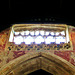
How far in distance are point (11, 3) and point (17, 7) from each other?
0.27 metres

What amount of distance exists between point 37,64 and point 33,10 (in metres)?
2.11

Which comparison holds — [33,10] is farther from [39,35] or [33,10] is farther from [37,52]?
[39,35]

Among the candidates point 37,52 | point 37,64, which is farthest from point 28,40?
point 37,64

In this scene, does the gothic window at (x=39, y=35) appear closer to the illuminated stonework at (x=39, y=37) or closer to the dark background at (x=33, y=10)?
the illuminated stonework at (x=39, y=37)

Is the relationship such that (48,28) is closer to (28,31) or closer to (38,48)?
(28,31)

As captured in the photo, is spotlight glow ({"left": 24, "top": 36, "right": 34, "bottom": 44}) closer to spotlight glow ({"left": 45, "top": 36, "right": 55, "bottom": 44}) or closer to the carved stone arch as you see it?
spotlight glow ({"left": 45, "top": 36, "right": 55, "bottom": 44})

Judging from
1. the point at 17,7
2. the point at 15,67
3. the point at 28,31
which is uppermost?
the point at 17,7

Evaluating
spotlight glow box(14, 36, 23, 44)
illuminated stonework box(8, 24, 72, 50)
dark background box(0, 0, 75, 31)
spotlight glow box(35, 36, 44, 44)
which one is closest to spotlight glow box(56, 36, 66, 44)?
illuminated stonework box(8, 24, 72, 50)

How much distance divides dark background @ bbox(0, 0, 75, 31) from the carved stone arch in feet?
4.53

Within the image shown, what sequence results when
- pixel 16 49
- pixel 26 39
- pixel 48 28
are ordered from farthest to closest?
pixel 48 28 → pixel 26 39 → pixel 16 49

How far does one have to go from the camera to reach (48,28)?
426 inches

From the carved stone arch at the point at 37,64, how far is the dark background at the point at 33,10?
1381 millimetres

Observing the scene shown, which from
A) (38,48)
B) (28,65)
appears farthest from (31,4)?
(28,65)

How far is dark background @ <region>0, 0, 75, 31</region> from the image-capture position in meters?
8.62
